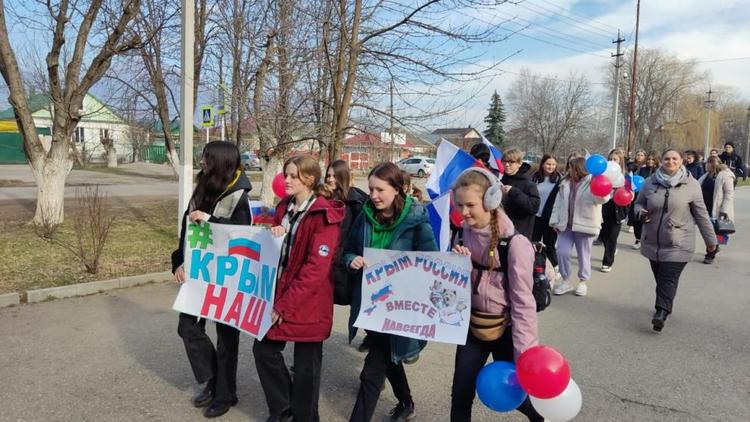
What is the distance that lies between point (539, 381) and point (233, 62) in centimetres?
856

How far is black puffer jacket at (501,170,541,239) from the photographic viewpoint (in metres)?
5.46

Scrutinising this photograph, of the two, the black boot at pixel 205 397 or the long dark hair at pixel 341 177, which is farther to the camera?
the long dark hair at pixel 341 177

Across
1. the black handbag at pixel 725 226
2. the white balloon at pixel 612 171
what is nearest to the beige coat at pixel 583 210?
the white balloon at pixel 612 171

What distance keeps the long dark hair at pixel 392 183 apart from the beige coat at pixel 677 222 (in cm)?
336

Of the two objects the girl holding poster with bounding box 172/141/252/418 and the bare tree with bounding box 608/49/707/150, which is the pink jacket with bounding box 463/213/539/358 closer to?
the girl holding poster with bounding box 172/141/252/418

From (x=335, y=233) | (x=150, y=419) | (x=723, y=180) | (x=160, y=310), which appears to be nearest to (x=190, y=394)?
(x=150, y=419)

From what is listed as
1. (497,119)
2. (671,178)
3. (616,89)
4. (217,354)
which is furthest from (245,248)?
(497,119)

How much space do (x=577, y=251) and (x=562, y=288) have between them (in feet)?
1.73

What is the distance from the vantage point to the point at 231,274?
349cm

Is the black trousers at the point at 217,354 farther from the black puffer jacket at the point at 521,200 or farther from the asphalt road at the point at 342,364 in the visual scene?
the black puffer jacket at the point at 521,200

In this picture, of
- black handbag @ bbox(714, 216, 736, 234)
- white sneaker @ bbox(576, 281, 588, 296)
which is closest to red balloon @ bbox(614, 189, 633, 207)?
black handbag @ bbox(714, 216, 736, 234)

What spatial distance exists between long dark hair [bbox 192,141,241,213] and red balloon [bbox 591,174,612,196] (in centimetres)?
494

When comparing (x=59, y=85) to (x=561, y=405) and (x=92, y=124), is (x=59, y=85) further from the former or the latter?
(x=92, y=124)

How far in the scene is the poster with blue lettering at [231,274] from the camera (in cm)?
325
